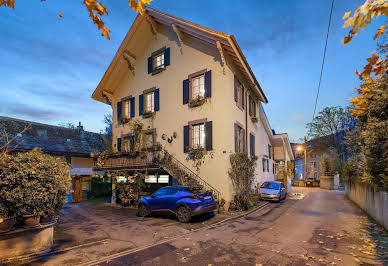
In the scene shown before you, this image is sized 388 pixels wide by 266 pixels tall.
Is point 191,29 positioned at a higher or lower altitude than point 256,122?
higher

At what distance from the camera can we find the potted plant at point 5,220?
526 cm

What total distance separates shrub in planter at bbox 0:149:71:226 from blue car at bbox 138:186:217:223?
187 inches

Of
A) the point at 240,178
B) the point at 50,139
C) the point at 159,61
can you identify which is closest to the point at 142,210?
the point at 240,178

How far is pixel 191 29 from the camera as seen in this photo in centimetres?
1338

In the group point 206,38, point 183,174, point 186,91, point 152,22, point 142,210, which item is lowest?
point 142,210

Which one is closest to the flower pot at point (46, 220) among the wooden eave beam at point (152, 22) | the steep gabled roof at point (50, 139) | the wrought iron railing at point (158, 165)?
the wrought iron railing at point (158, 165)

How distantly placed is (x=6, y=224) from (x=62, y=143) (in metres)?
20.8

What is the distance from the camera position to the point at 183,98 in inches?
578

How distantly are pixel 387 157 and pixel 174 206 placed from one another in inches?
321

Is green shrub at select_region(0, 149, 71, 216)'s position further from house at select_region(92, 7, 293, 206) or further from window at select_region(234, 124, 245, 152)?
window at select_region(234, 124, 245, 152)

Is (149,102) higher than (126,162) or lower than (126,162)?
higher

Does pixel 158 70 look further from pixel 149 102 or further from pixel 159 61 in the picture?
pixel 149 102

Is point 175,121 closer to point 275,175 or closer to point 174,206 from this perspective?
point 174,206

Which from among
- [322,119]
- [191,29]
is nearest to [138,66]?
[191,29]
